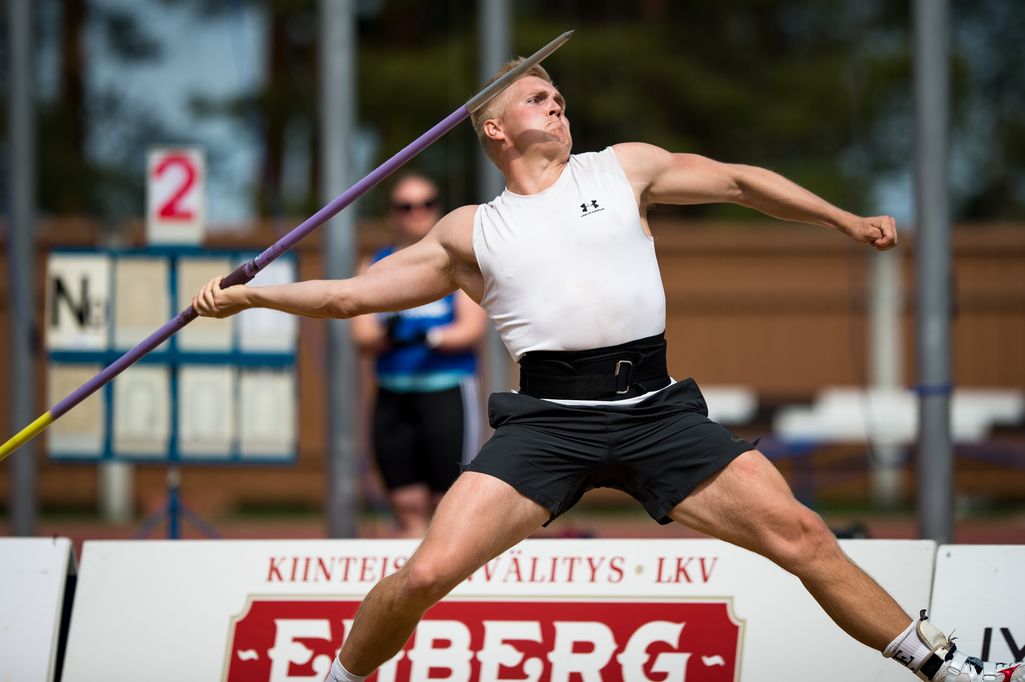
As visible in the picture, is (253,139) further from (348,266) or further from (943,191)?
(943,191)

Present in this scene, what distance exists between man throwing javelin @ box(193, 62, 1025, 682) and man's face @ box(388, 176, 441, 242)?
88.5 inches

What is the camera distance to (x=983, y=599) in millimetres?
4676

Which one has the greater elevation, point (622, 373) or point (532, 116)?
point (532, 116)

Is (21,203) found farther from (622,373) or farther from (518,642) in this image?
(622,373)

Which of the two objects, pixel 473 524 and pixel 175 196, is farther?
pixel 175 196

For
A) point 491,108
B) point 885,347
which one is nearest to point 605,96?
point 885,347

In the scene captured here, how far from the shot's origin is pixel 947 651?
13.4 feet

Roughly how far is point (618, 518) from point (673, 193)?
9.06 meters

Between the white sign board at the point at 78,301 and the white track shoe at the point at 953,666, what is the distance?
4.54 meters

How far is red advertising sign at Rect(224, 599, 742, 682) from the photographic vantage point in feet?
15.4

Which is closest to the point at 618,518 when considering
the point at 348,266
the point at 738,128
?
the point at 348,266

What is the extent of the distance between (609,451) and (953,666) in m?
1.16

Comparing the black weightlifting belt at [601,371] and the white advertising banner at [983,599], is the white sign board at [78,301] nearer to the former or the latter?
the black weightlifting belt at [601,371]

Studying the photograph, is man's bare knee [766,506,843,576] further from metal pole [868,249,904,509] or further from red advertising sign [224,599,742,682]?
metal pole [868,249,904,509]
